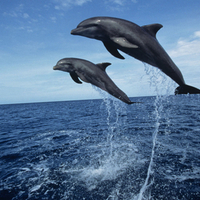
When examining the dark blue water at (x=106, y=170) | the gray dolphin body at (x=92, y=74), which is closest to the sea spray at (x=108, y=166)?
the dark blue water at (x=106, y=170)

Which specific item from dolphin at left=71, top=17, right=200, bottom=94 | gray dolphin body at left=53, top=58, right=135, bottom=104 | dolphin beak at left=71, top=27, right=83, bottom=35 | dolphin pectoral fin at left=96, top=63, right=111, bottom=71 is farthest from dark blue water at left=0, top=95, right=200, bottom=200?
dolphin beak at left=71, top=27, right=83, bottom=35

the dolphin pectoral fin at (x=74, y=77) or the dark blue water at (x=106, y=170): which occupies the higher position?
the dolphin pectoral fin at (x=74, y=77)

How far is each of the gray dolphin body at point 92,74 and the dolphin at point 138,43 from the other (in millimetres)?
1297

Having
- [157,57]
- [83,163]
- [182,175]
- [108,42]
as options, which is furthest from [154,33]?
[83,163]

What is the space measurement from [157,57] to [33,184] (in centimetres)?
843

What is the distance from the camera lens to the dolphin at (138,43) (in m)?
4.73

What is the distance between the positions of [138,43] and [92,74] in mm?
2242

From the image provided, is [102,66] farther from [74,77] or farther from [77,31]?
[77,31]

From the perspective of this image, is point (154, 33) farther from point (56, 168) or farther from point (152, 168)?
point (56, 168)

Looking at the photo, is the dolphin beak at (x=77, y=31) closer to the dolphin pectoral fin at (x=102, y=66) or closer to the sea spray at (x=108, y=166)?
the dolphin pectoral fin at (x=102, y=66)

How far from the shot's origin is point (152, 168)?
362 inches

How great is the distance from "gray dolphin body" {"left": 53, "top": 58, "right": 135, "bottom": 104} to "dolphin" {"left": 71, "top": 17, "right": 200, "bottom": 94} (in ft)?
4.26

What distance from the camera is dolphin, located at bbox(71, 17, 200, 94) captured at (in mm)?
4730

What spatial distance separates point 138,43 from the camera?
15.5 ft
